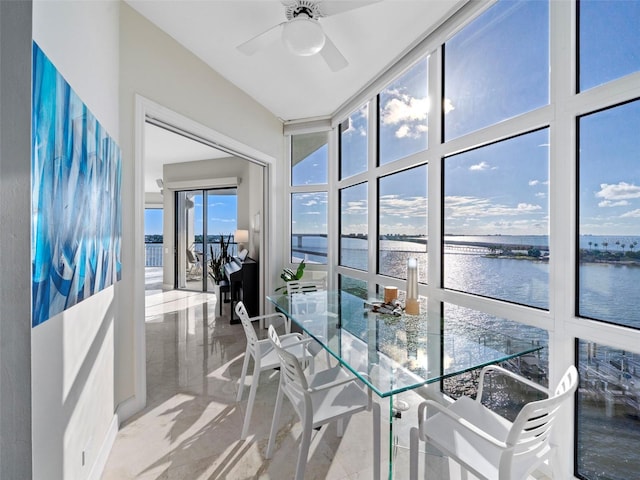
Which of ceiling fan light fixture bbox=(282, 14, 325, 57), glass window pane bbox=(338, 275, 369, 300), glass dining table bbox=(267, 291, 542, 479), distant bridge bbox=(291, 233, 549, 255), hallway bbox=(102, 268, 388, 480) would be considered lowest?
hallway bbox=(102, 268, 388, 480)

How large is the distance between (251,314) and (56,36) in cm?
389

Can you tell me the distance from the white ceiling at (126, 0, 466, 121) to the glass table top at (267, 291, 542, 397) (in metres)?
1.97

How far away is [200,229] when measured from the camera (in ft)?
22.4

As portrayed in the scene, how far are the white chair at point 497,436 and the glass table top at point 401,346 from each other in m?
0.18

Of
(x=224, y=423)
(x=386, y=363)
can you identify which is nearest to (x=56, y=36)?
(x=386, y=363)

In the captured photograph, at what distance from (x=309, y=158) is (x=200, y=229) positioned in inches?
150

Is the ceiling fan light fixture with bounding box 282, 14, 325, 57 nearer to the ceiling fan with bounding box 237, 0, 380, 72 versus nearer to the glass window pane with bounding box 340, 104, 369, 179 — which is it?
the ceiling fan with bounding box 237, 0, 380, 72

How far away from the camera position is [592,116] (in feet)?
4.78

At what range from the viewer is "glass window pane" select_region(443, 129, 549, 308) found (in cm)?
171

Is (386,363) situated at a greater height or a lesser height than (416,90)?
lesser

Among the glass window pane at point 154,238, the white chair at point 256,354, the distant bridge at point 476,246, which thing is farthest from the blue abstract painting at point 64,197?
the glass window pane at point 154,238

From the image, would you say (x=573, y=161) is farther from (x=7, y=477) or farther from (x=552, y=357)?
(x=7, y=477)

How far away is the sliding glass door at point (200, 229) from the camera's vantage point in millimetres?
6730

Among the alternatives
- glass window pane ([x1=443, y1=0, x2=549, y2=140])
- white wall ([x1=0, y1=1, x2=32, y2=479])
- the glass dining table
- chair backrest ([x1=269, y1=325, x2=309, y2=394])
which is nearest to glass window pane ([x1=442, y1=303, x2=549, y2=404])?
the glass dining table
